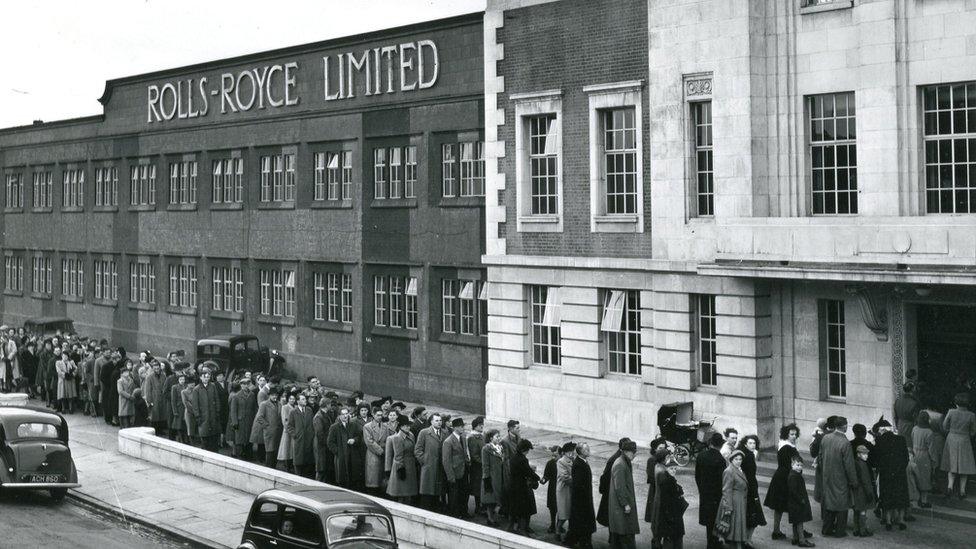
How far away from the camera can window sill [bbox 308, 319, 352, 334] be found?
3775 cm

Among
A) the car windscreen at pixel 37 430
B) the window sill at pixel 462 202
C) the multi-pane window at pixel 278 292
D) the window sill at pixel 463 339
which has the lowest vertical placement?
the car windscreen at pixel 37 430

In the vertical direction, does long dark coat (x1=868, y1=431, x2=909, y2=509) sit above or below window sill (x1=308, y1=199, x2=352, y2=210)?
below

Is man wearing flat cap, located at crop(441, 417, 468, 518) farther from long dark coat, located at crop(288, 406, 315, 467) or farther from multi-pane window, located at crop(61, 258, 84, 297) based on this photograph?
multi-pane window, located at crop(61, 258, 84, 297)

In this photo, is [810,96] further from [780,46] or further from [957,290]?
[957,290]

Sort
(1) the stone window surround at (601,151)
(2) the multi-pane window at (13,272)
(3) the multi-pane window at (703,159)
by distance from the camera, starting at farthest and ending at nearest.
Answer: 1. (2) the multi-pane window at (13,272)
2. (1) the stone window surround at (601,151)
3. (3) the multi-pane window at (703,159)

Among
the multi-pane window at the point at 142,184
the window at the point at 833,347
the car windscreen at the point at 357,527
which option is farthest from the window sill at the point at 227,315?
the car windscreen at the point at 357,527

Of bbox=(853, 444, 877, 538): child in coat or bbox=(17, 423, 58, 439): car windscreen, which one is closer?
bbox=(853, 444, 877, 538): child in coat

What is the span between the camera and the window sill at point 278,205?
40344 millimetres

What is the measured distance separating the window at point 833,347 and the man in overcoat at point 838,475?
203 inches

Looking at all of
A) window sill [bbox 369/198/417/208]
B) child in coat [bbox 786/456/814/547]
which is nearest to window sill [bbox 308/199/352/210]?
window sill [bbox 369/198/417/208]

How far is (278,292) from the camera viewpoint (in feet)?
136

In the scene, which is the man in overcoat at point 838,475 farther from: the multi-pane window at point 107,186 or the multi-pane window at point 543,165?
the multi-pane window at point 107,186

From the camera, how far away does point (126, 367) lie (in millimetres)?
30703

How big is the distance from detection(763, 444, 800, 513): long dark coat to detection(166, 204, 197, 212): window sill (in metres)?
32.1
